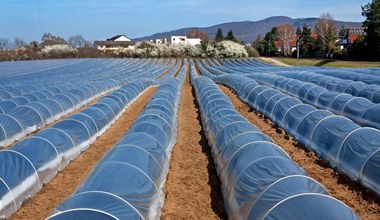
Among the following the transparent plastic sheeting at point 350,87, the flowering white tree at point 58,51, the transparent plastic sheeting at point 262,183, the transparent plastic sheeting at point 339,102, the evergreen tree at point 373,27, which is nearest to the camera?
the transparent plastic sheeting at point 262,183

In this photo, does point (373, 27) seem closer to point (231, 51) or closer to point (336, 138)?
point (231, 51)

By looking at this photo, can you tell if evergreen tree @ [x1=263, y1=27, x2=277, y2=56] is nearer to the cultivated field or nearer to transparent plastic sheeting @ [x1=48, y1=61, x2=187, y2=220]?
the cultivated field

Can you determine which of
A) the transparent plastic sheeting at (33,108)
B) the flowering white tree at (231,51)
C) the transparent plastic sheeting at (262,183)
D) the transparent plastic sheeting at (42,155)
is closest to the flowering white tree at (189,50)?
the flowering white tree at (231,51)

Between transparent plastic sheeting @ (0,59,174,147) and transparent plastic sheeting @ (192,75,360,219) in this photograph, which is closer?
Result: transparent plastic sheeting @ (192,75,360,219)

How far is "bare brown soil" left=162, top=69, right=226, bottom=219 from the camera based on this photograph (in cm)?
923

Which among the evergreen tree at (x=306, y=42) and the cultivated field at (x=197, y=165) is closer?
the cultivated field at (x=197, y=165)

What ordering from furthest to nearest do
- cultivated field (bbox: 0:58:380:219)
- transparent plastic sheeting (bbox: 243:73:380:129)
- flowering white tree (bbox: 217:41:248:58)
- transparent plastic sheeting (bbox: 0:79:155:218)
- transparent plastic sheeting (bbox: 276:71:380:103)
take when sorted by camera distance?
1. flowering white tree (bbox: 217:41:248:58)
2. transparent plastic sheeting (bbox: 276:71:380:103)
3. transparent plastic sheeting (bbox: 243:73:380:129)
4. transparent plastic sheeting (bbox: 0:79:155:218)
5. cultivated field (bbox: 0:58:380:219)

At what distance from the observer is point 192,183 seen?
11.0 m

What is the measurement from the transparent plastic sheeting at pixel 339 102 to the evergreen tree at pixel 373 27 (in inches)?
1517

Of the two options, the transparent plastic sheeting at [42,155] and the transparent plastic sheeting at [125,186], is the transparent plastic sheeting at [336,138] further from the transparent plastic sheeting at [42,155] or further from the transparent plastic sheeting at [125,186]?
the transparent plastic sheeting at [42,155]

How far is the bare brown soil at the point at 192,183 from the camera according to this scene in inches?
364

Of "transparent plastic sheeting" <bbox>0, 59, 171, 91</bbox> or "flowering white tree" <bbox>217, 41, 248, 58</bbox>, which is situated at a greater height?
"flowering white tree" <bbox>217, 41, 248, 58</bbox>

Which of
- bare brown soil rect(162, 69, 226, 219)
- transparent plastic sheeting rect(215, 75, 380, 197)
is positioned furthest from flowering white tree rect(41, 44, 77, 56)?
bare brown soil rect(162, 69, 226, 219)

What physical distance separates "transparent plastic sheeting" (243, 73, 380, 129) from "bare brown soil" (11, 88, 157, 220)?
10478mm
